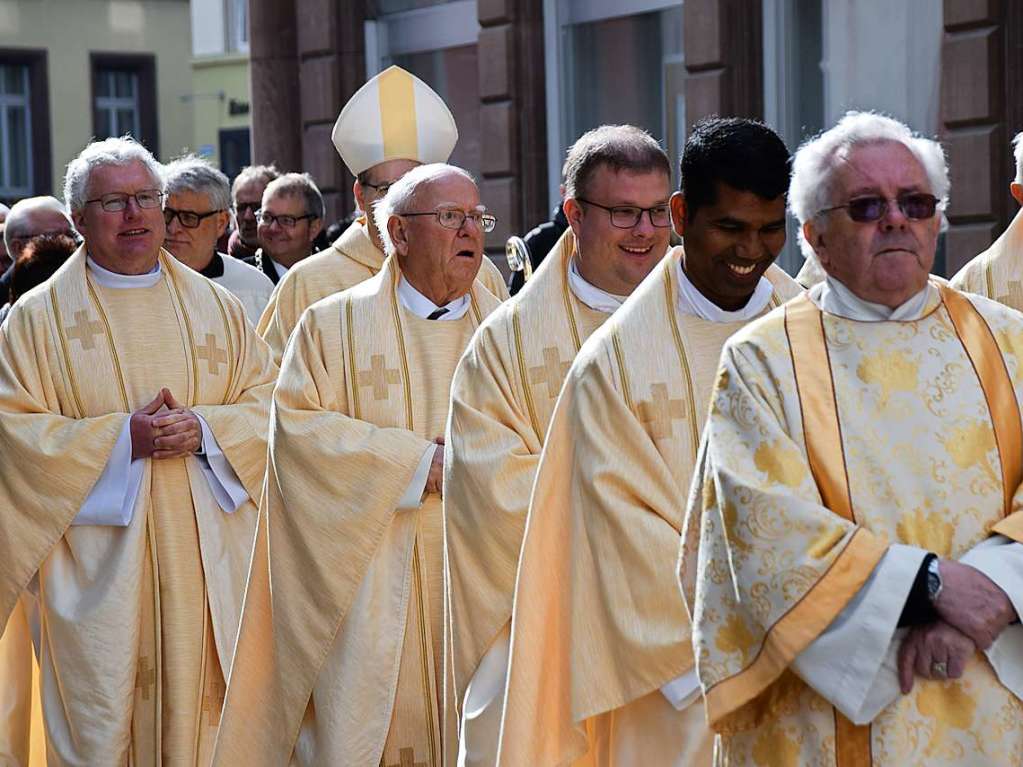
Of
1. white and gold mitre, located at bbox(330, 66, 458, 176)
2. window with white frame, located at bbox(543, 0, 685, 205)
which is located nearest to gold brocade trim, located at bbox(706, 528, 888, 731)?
white and gold mitre, located at bbox(330, 66, 458, 176)

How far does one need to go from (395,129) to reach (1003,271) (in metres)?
3.21

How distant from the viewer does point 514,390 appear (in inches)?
208

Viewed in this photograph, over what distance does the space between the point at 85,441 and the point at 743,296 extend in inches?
103

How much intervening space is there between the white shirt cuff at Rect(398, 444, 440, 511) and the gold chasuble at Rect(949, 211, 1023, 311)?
1.55 metres

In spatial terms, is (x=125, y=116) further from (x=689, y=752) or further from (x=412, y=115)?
(x=689, y=752)

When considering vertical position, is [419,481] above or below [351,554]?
above

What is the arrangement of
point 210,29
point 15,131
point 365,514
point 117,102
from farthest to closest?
point 210,29 → point 117,102 → point 15,131 → point 365,514

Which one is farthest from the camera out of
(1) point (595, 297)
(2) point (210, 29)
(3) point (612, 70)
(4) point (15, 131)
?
(2) point (210, 29)

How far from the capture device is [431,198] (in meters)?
6.05

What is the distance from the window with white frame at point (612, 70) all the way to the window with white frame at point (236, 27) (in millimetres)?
21461

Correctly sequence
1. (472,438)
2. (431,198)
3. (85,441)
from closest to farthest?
(472,438) → (431,198) → (85,441)

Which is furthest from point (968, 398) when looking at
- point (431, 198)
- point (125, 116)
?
point (125, 116)

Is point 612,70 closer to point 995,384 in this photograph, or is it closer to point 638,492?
point 638,492

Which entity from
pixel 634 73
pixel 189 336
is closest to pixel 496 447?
pixel 189 336
